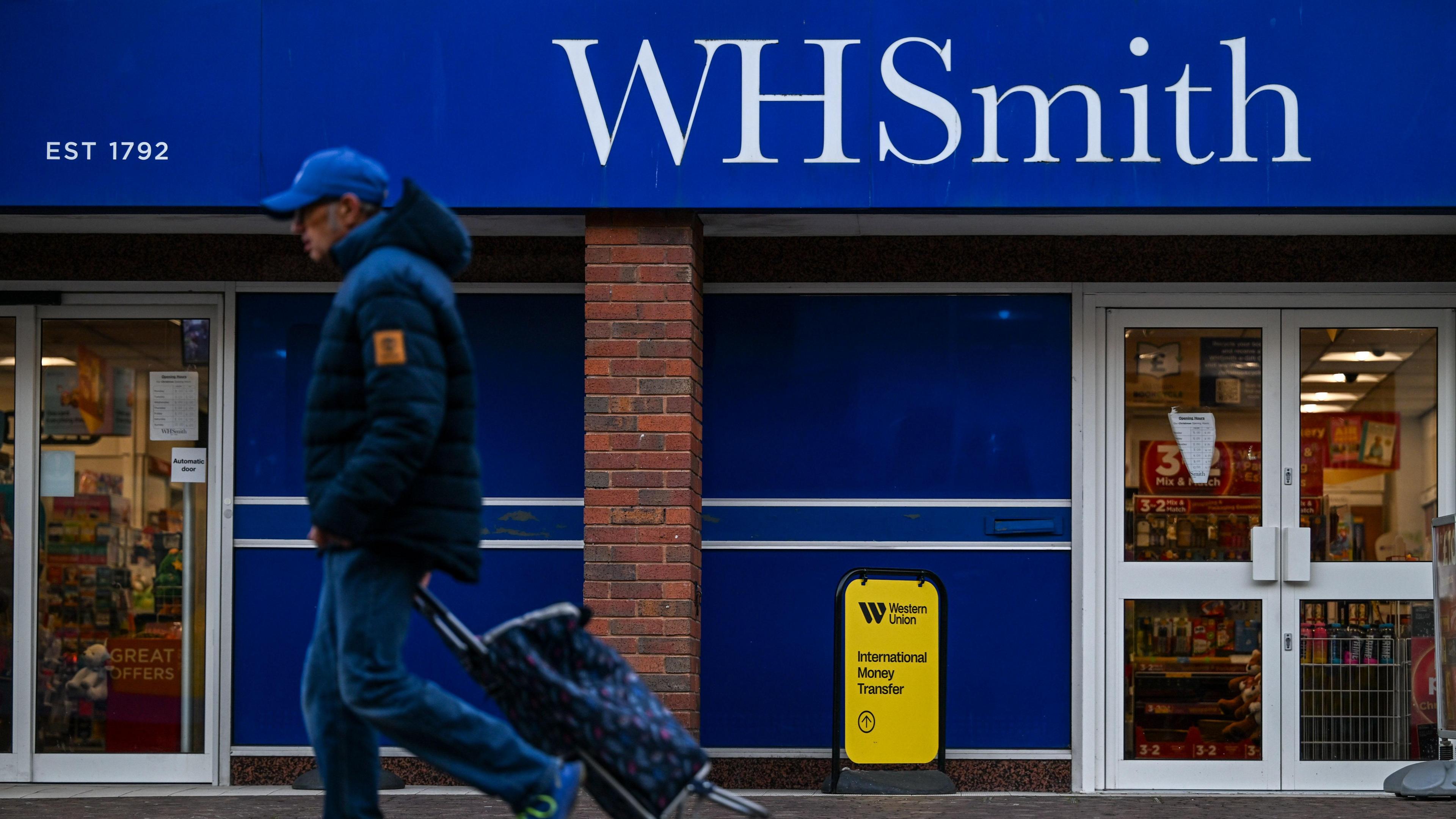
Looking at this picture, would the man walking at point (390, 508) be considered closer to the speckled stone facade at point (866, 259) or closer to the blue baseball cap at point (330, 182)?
the blue baseball cap at point (330, 182)

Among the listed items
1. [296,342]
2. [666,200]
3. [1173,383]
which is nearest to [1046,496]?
[1173,383]

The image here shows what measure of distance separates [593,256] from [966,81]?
1814mm

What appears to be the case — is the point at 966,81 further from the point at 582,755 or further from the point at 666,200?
the point at 582,755

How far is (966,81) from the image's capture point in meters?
7.16

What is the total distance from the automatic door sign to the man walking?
3530 millimetres

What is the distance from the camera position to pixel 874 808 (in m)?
7.02

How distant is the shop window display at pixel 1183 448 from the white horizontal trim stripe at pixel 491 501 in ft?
9.04

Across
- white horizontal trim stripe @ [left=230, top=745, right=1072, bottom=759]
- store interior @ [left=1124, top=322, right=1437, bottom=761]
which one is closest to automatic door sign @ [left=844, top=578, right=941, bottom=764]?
white horizontal trim stripe @ [left=230, top=745, right=1072, bottom=759]

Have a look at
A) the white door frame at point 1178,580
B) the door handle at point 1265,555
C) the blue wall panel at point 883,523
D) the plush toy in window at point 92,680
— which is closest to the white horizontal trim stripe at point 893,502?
the blue wall panel at point 883,523

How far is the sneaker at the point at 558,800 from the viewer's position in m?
4.06

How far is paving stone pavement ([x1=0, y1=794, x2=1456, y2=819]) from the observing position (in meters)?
6.79

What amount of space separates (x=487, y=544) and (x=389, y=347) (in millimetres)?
4121

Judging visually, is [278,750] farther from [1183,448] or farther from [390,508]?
[1183,448]

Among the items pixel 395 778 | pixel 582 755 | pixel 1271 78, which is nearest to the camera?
pixel 582 755
